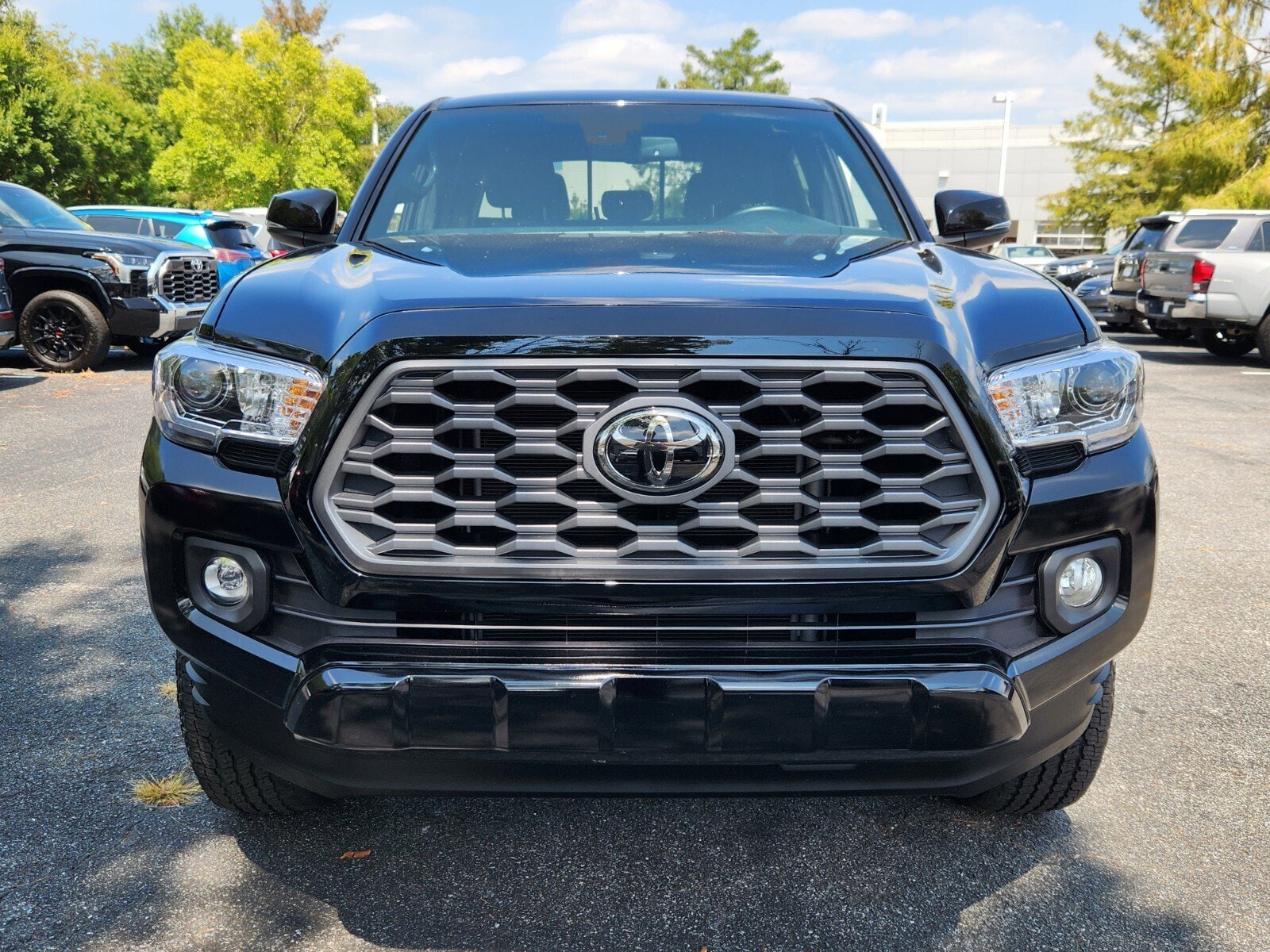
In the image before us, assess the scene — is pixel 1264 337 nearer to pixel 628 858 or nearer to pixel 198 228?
pixel 628 858

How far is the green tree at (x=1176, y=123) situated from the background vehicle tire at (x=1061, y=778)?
26622 mm

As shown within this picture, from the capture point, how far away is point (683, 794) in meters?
2.05

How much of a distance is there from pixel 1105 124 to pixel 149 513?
33.1m

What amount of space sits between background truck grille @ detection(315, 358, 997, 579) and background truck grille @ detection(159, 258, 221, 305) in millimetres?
10473

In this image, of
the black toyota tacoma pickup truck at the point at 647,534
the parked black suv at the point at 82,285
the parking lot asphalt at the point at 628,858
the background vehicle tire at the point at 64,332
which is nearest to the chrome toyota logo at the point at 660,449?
the black toyota tacoma pickup truck at the point at 647,534

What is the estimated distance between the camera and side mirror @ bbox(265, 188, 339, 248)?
338cm

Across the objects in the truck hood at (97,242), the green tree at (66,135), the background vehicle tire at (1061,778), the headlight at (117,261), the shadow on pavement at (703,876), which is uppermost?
the green tree at (66,135)

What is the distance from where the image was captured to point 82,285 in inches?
437

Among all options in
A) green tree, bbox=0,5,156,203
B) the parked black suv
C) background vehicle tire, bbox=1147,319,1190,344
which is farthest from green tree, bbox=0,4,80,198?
background vehicle tire, bbox=1147,319,1190,344

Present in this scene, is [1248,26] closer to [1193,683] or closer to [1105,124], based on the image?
[1105,124]

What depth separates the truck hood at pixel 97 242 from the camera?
10.9 meters

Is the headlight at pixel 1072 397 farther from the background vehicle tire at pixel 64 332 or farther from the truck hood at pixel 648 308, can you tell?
the background vehicle tire at pixel 64 332

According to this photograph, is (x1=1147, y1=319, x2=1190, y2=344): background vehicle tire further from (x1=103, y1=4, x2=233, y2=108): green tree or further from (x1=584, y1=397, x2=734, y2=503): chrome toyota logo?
(x1=103, y1=4, x2=233, y2=108): green tree

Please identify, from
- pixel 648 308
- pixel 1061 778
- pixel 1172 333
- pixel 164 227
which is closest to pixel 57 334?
pixel 164 227
